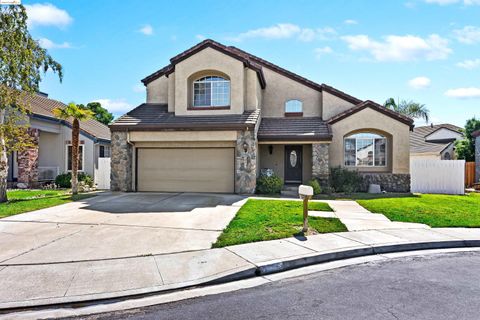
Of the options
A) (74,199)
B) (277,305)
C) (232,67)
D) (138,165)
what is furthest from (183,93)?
(277,305)

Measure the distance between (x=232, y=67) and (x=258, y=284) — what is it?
44.5 ft

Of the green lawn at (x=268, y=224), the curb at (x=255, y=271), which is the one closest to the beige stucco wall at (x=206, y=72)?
the green lawn at (x=268, y=224)

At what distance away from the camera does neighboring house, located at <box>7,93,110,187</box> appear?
1927cm

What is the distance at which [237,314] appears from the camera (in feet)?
13.8

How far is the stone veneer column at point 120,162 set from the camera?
16.8m

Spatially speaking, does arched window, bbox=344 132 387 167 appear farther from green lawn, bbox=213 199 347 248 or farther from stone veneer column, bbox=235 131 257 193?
green lawn, bbox=213 199 347 248

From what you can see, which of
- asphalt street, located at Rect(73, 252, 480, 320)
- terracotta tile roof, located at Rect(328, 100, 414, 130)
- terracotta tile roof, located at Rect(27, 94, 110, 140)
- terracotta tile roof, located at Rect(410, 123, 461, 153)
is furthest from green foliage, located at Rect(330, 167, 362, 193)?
terracotta tile roof, located at Rect(27, 94, 110, 140)

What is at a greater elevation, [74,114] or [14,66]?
[14,66]

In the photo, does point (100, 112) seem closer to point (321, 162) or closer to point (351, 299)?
point (321, 162)

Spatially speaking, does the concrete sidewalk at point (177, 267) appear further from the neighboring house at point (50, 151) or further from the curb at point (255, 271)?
the neighboring house at point (50, 151)

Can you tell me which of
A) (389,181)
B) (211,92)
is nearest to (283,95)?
(211,92)

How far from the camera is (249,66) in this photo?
678 inches

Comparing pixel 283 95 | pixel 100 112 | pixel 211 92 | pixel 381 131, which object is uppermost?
pixel 100 112

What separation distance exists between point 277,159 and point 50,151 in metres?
15.0
